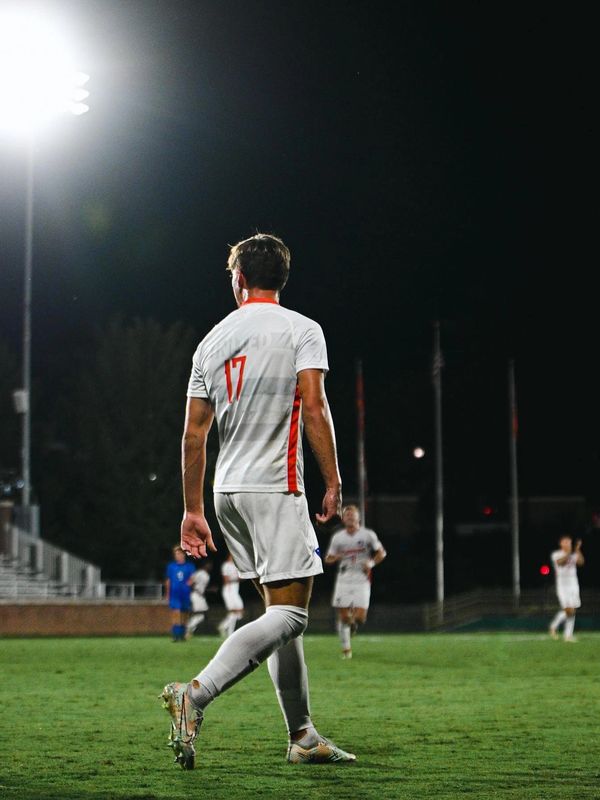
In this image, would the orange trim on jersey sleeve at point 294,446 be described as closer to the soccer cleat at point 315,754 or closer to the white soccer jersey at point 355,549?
the soccer cleat at point 315,754

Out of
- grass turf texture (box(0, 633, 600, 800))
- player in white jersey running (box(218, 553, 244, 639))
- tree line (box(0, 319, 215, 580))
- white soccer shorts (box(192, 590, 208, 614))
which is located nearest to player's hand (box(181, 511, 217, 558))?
grass turf texture (box(0, 633, 600, 800))

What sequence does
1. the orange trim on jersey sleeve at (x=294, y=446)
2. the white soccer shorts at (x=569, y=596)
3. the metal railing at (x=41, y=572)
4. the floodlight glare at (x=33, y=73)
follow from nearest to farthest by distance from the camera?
the orange trim on jersey sleeve at (x=294, y=446)
the white soccer shorts at (x=569, y=596)
the floodlight glare at (x=33, y=73)
the metal railing at (x=41, y=572)

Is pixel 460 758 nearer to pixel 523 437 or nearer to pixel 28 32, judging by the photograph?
pixel 28 32

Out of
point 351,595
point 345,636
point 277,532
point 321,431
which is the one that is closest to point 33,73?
point 351,595

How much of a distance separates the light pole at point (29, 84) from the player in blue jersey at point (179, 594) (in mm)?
8448

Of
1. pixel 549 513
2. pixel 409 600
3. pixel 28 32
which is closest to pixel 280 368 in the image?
pixel 28 32

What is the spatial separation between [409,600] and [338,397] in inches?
611

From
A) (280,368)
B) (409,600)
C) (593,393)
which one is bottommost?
(409,600)

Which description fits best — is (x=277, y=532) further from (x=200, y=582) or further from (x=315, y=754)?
(x=200, y=582)

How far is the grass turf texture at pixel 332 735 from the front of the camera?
5852 mm

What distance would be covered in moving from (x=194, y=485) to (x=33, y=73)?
30387 mm

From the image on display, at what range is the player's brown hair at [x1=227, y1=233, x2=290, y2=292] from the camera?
657 cm

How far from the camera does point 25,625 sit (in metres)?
33.0

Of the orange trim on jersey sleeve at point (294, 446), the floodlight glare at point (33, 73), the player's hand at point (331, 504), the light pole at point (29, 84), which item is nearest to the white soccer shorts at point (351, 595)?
the orange trim on jersey sleeve at point (294, 446)
